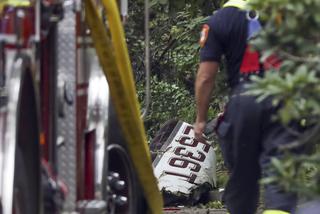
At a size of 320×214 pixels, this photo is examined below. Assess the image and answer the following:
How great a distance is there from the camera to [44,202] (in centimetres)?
482

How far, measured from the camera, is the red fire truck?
440cm

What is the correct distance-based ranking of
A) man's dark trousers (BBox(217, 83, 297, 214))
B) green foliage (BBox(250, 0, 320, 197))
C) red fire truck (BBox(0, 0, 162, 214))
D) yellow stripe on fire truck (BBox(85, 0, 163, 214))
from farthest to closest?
man's dark trousers (BBox(217, 83, 297, 214)), yellow stripe on fire truck (BBox(85, 0, 163, 214)), red fire truck (BBox(0, 0, 162, 214)), green foliage (BBox(250, 0, 320, 197))

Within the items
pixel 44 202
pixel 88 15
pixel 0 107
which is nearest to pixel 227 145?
pixel 88 15

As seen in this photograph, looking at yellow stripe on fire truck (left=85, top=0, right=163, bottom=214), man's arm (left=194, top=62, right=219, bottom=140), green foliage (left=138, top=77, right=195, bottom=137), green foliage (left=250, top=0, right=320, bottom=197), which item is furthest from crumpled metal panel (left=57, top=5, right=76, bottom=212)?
green foliage (left=138, top=77, right=195, bottom=137)

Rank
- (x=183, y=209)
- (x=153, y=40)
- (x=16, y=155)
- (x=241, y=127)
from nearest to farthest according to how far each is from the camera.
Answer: (x=16, y=155)
(x=241, y=127)
(x=183, y=209)
(x=153, y=40)

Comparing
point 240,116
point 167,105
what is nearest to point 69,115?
point 240,116

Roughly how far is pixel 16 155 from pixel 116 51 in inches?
54.3

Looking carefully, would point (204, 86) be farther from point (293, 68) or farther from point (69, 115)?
point (293, 68)

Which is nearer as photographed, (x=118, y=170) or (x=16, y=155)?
(x=16, y=155)

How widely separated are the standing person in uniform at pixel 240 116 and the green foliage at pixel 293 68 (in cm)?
228

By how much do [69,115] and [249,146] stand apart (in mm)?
1073

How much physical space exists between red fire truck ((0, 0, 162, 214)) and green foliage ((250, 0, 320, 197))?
1.28 metres

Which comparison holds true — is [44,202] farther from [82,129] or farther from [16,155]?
[82,129]

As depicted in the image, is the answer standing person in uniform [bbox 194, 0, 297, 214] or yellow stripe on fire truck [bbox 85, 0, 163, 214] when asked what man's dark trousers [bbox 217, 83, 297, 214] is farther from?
yellow stripe on fire truck [bbox 85, 0, 163, 214]
